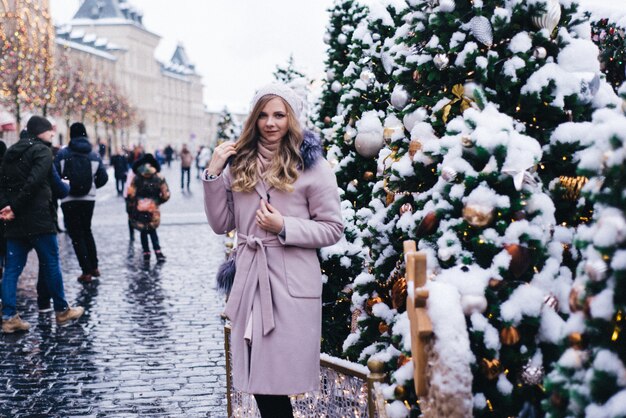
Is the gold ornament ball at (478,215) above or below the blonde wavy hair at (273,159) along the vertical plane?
below

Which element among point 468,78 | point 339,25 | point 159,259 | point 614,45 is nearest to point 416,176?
point 468,78

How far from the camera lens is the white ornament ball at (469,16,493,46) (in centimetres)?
292

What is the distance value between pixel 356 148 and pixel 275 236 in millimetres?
1952

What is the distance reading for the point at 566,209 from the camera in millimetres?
2793

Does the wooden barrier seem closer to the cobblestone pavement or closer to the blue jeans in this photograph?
the cobblestone pavement

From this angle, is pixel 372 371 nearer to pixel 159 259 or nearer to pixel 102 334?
pixel 102 334

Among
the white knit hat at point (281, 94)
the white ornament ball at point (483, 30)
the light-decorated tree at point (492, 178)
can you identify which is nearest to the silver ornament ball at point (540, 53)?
the light-decorated tree at point (492, 178)

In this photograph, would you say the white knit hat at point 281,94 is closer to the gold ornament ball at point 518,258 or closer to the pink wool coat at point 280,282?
the pink wool coat at point 280,282

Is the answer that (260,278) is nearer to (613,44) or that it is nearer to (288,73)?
(613,44)

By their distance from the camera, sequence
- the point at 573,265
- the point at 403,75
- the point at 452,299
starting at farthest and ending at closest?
1. the point at 403,75
2. the point at 573,265
3. the point at 452,299

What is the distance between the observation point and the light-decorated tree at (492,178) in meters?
2.46

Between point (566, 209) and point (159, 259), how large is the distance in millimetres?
9054

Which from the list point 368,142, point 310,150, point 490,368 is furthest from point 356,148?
point 490,368

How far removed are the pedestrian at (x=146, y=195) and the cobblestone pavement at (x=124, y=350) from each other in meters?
0.61
